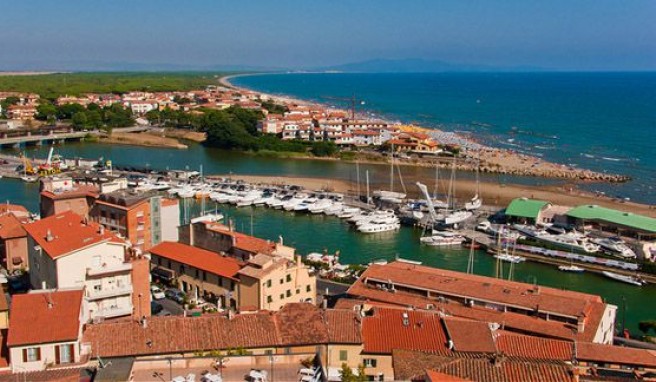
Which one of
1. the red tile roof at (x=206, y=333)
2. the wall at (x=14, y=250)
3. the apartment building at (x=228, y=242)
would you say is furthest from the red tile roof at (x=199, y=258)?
the red tile roof at (x=206, y=333)

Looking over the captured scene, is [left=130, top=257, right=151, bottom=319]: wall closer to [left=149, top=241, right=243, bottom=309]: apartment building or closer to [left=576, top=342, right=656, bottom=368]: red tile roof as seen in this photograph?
[left=149, top=241, right=243, bottom=309]: apartment building

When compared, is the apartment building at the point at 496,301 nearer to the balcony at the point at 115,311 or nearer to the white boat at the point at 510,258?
the balcony at the point at 115,311

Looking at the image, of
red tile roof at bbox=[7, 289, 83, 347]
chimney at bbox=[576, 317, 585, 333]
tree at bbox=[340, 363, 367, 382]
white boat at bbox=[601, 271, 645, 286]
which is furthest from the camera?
white boat at bbox=[601, 271, 645, 286]

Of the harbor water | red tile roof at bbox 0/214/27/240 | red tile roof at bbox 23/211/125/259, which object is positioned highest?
red tile roof at bbox 23/211/125/259

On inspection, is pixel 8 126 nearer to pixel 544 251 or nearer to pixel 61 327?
pixel 544 251

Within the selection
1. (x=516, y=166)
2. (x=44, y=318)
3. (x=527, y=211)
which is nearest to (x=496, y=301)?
(x=44, y=318)

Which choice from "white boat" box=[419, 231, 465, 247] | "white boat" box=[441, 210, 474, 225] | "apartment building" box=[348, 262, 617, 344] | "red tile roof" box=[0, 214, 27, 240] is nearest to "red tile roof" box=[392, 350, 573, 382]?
"apartment building" box=[348, 262, 617, 344]

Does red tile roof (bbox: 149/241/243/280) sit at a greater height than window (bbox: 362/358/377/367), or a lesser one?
lesser
